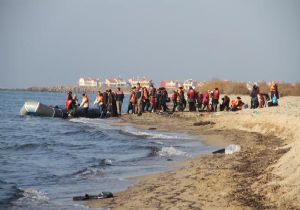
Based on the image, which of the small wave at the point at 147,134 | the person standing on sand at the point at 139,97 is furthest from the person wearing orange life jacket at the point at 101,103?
the small wave at the point at 147,134

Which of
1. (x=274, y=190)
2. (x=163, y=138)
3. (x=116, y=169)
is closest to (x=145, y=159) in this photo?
(x=116, y=169)

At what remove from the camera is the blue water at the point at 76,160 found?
386 inches

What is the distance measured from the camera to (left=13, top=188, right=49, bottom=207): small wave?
888 centimetres

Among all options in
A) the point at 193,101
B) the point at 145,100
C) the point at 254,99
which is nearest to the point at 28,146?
the point at 145,100

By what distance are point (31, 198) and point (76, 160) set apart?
5.57 meters

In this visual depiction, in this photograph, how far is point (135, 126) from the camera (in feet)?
86.8

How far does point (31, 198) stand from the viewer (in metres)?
9.28

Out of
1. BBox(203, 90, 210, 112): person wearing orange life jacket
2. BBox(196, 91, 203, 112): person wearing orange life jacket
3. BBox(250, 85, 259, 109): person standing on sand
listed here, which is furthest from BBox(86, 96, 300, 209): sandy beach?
BBox(196, 91, 203, 112): person wearing orange life jacket

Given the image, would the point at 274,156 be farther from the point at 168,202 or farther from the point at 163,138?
the point at 163,138

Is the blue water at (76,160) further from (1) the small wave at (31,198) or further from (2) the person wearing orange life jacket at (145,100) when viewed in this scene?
(2) the person wearing orange life jacket at (145,100)

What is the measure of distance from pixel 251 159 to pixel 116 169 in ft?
10.5

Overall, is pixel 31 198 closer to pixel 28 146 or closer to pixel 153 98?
pixel 28 146

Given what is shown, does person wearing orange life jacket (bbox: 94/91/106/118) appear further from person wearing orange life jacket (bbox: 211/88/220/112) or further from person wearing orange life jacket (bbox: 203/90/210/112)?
person wearing orange life jacket (bbox: 211/88/220/112)

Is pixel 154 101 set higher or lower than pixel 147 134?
higher
